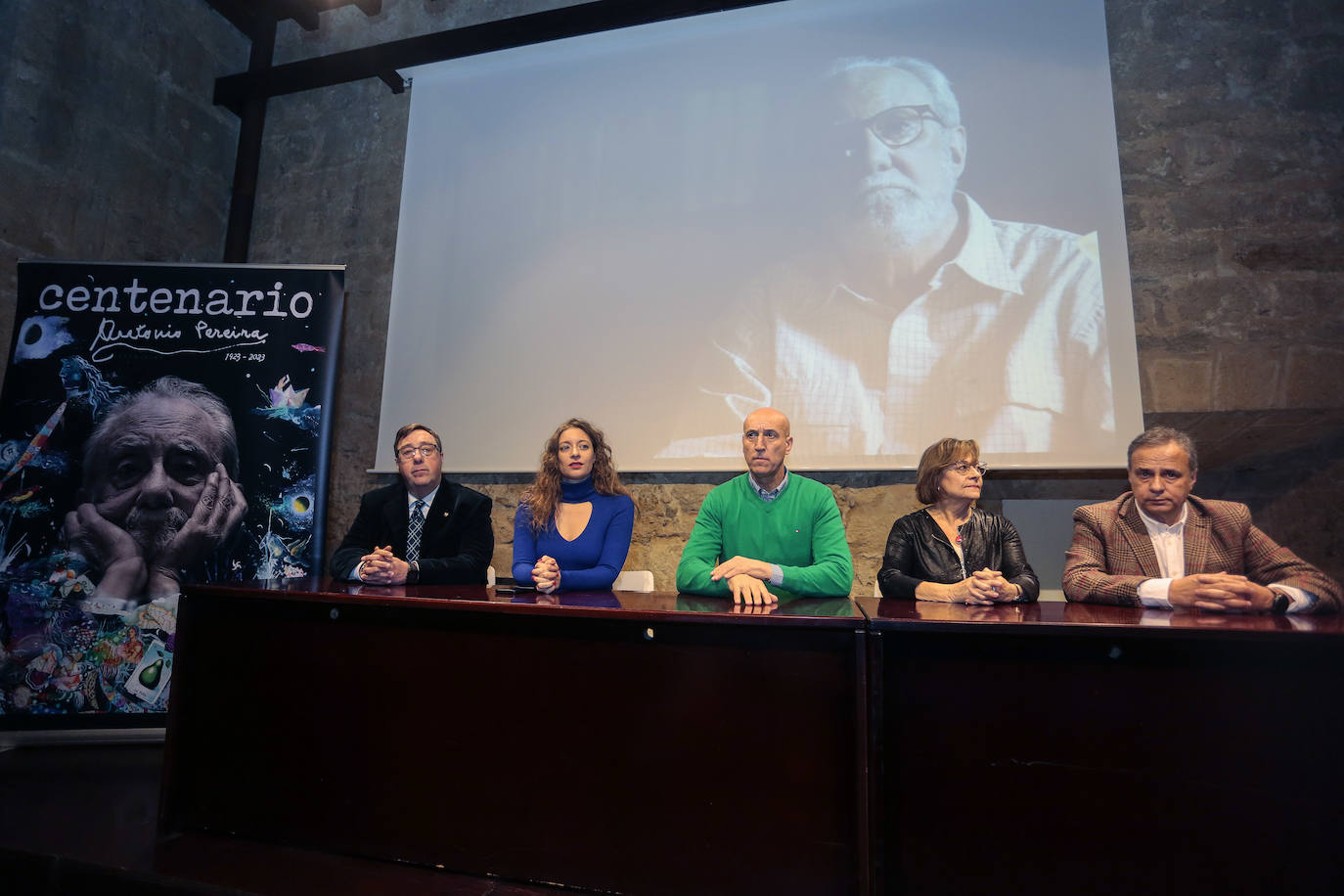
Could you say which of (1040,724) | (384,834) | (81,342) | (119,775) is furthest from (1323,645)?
(81,342)

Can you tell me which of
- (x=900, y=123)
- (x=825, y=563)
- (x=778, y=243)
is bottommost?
(x=825, y=563)

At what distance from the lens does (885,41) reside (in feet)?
11.9

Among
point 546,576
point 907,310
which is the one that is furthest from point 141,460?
point 907,310

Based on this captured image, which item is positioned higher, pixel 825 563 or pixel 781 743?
pixel 825 563

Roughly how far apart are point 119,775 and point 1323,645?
339 centimetres

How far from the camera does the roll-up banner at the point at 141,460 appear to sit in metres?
2.86

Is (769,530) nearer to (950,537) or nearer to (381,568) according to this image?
(950,537)

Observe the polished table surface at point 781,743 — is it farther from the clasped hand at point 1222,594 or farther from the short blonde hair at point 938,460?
the short blonde hair at point 938,460

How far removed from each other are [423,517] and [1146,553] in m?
2.47

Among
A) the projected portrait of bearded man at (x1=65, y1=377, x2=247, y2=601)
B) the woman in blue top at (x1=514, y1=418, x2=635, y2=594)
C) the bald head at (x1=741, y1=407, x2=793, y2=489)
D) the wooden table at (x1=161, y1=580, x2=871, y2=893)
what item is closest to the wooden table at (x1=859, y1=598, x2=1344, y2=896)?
the wooden table at (x1=161, y1=580, x2=871, y2=893)

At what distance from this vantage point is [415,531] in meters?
2.69

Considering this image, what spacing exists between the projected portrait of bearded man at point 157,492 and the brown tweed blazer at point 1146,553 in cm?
335

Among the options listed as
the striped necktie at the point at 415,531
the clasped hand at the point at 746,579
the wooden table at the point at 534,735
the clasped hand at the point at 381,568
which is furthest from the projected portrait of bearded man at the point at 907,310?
the wooden table at the point at 534,735

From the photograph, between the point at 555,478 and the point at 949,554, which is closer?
the point at 949,554
